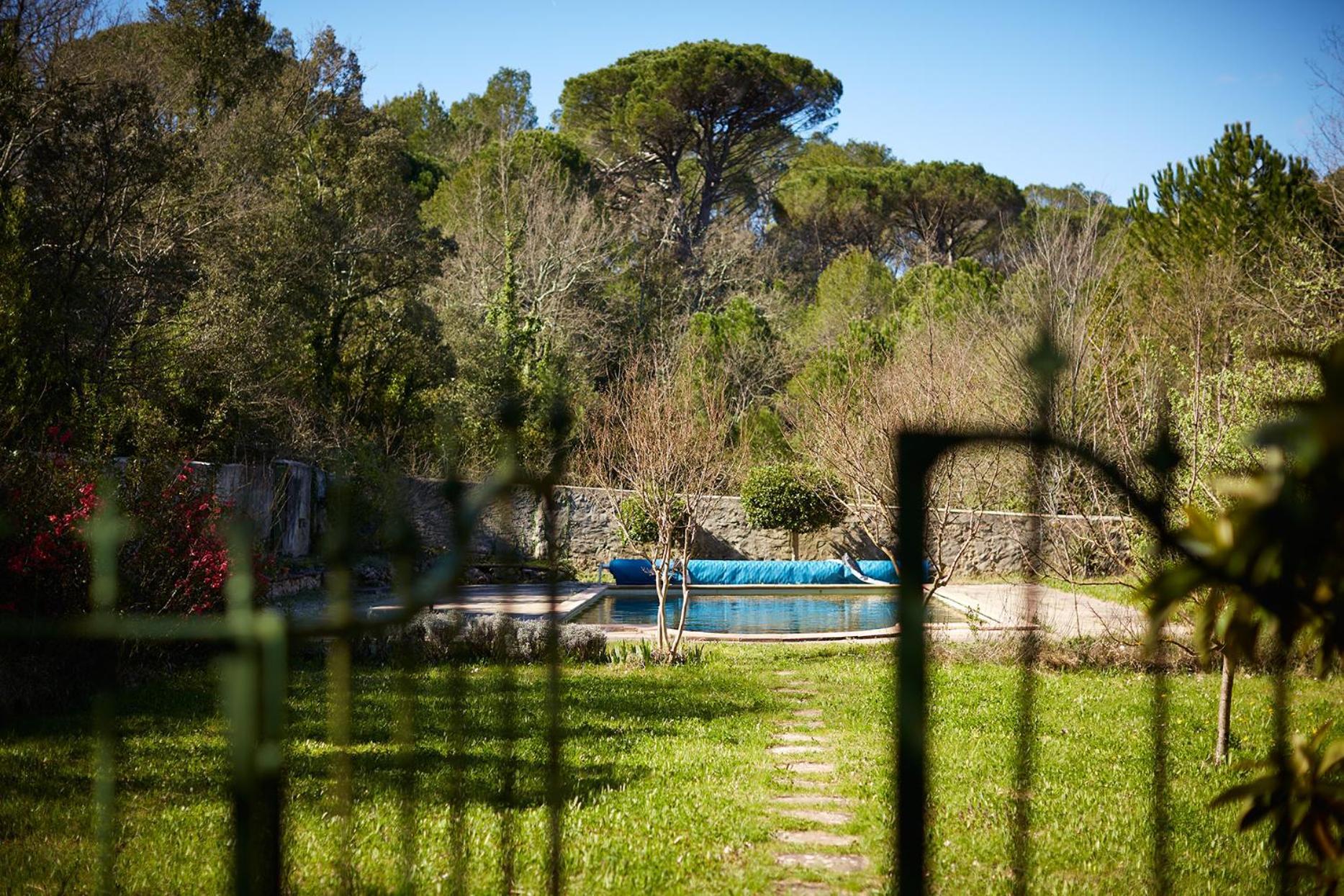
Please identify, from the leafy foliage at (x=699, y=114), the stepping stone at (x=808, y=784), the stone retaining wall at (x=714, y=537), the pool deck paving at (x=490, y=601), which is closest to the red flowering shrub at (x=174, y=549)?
the pool deck paving at (x=490, y=601)

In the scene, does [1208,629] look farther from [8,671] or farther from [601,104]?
[601,104]

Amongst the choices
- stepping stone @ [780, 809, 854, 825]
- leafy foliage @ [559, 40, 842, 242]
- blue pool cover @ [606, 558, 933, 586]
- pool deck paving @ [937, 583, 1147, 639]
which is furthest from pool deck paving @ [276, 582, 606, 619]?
leafy foliage @ [559, 40, 842, 242]

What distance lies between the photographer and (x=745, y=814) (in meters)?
4.53

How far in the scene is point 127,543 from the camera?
25.3ft

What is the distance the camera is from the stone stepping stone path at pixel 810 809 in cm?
390

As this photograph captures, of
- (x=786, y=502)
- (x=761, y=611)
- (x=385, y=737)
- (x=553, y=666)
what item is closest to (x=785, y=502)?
(x=786, y=502)

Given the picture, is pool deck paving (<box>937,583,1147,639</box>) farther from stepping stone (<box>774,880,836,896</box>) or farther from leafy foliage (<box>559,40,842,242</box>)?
leafy foliage (<box>559,40,842,242</box>)

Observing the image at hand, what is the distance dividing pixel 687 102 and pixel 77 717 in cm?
2662

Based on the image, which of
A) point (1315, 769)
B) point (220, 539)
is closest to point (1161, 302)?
point (220, 539)

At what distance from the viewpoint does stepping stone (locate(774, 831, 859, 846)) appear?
13.7 ft

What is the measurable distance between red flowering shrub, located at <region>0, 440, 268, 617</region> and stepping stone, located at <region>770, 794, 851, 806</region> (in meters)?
4.26

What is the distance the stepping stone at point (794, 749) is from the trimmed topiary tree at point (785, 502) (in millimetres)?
11476

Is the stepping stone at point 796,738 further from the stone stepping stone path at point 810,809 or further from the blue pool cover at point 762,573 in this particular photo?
the blue pool cover at point 762,573

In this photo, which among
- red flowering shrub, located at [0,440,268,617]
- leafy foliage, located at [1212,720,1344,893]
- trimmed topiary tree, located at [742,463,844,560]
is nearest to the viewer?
leafy foliage, located at [1212,720,1344,893]
